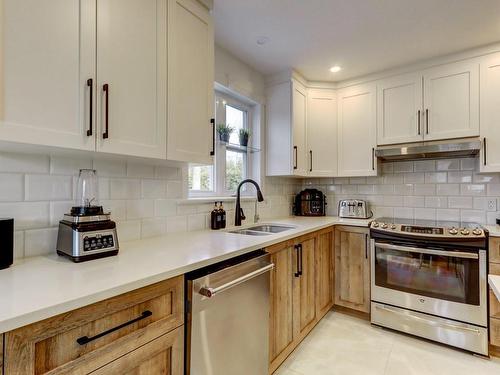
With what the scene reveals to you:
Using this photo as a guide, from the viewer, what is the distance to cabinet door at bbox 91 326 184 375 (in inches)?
34.8

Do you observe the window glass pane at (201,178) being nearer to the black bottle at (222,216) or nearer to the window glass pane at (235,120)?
the black bottle at (222,216)

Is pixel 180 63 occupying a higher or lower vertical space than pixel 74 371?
higher

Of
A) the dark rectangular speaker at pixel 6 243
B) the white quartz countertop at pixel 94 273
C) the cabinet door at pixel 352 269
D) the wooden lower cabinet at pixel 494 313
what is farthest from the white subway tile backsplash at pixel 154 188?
the wooden lower cabinet at pixel 494 313

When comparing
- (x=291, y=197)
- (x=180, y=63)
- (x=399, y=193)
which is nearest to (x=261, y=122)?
(x=291, y=197)

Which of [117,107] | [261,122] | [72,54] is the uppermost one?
[261,122]

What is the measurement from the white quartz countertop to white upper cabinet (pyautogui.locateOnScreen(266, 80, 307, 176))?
1.29 metres

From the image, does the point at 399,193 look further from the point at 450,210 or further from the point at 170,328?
the point at 170,328

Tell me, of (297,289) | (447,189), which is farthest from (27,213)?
(447,189)

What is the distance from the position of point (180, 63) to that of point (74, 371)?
4.77 ft

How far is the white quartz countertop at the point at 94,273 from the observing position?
0.71 m

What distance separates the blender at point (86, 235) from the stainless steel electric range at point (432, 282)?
6.90 ft

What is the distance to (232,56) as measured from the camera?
241 centimetres

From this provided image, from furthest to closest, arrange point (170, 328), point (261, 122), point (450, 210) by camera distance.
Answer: point (261, 122)
point (450, 210)
point (170, 328)

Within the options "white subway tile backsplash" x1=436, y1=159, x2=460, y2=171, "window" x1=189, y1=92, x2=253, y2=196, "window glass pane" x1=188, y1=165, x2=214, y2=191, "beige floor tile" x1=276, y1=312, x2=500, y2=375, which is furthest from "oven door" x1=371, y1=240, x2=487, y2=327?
"window glass pane" x1=188, y1=165, x2=214, y2=191
